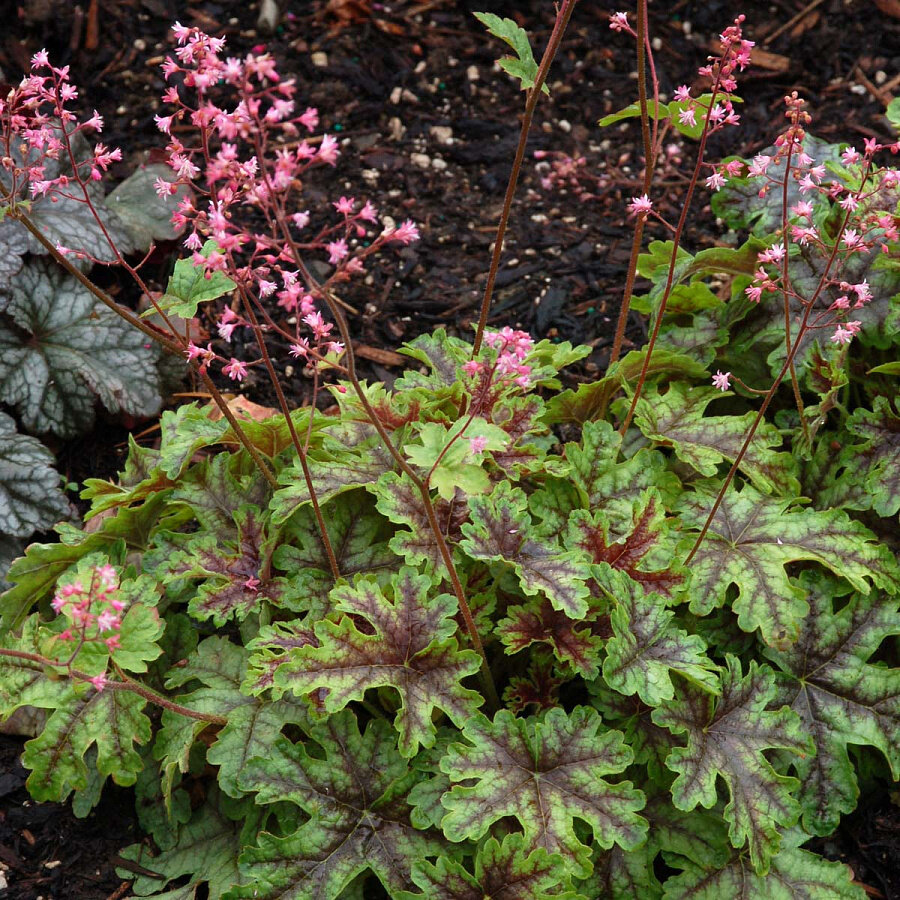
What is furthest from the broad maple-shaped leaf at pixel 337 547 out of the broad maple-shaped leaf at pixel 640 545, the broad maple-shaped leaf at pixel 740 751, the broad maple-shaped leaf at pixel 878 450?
the broad maple-shaped leaf at pixel 878 450

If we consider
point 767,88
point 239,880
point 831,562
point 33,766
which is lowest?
point 239,880

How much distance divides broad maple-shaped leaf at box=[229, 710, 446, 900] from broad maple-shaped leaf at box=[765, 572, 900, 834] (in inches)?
42.2

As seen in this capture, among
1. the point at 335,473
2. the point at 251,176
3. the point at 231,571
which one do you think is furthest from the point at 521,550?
the point at 251,176

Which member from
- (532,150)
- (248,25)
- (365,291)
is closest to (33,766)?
(365,291)

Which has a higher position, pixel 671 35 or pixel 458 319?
pixel 671 35

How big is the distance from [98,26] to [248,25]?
0.79 m

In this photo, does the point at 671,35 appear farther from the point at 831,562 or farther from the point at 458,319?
the point at 831,562

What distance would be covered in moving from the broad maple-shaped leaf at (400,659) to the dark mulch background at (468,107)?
1.79 meters

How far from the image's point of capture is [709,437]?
3.26m

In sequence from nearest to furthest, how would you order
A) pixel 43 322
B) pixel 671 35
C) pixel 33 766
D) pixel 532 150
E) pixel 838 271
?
pixel 33 766 → pixel 838 271 → pixel 43 322 → pixel 532 150 → pixel 671 35

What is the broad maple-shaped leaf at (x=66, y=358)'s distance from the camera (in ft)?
12.9

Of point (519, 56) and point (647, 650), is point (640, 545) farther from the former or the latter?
point (519, 56)

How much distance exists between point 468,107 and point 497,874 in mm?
3958

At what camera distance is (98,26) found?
211 inches
